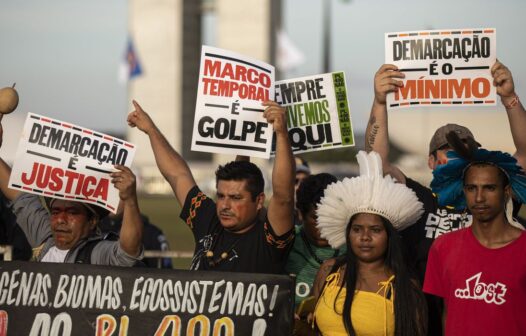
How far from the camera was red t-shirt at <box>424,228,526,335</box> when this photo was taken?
510cm

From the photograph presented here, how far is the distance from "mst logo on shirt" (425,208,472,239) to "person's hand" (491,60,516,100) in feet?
2.25

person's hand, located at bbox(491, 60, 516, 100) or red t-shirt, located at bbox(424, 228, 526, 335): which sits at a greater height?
person's hand, located at bbox(491, 60, 516, 100)

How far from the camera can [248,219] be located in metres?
6.14

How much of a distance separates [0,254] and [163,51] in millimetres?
54777

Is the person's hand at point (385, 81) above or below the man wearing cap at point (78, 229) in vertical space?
above

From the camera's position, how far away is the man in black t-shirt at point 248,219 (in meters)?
5.89

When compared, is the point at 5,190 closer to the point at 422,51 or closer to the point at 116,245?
the point at 116,245

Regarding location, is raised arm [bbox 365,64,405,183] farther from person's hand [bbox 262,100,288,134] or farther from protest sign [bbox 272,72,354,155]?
person's hand [bbox 262,100,288,134]

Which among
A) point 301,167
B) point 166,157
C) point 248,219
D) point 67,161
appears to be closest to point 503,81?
point 248,219

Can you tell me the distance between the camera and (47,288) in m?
6.01

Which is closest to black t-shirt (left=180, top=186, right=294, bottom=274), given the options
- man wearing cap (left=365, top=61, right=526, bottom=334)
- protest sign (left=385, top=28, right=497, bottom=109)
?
man wearing cap (left=365, top=61, right=526, bottom=334)

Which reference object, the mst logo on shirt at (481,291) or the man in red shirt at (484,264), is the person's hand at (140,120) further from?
the mst logo on shirt at (481,291)

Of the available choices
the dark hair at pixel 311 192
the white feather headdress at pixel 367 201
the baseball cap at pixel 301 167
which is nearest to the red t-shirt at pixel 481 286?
the white feather headdress at pixel 367 201

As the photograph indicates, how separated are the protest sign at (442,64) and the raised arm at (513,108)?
0.50 feet
